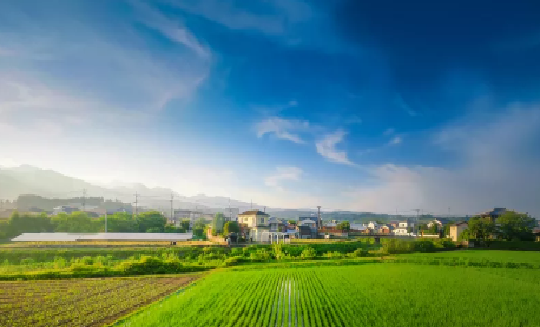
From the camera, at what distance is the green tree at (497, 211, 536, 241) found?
4238 centimetres

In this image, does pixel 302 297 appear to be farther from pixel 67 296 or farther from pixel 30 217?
pixel 30 217

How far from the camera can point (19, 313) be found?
12.0 metres

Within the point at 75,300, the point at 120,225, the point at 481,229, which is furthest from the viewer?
the point at 120,225

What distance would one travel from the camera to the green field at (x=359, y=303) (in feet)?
34.4

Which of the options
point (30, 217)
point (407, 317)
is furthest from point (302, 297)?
point (30, 217)

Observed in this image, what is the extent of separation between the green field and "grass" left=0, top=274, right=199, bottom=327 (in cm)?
143

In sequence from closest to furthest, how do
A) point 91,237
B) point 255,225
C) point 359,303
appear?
1. point 359,303
2. point 91,237
3. point 255,225

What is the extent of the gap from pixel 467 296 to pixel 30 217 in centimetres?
5649

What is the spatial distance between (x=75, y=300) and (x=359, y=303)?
39.3ft

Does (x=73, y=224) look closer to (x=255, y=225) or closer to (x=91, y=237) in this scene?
(x=91, y=237)

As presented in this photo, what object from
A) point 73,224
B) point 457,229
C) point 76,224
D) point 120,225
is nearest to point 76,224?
point 76,224

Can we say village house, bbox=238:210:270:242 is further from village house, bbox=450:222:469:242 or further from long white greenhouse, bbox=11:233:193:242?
village house, bbox=450:222:469:242

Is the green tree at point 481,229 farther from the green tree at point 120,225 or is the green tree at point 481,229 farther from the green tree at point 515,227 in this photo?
the green tree at point 120,225

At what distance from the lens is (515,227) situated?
42875 millimetres
